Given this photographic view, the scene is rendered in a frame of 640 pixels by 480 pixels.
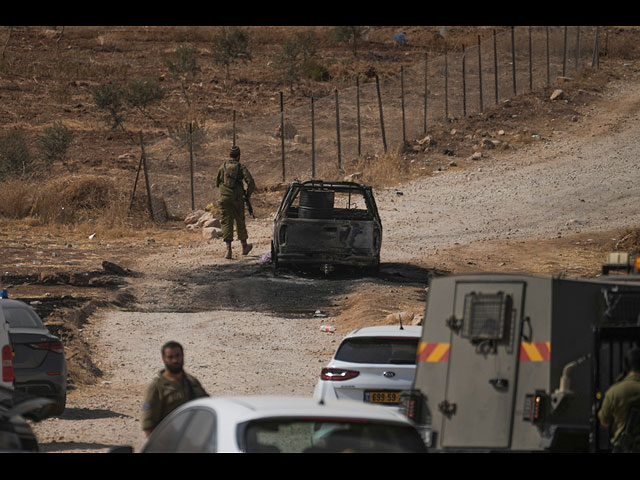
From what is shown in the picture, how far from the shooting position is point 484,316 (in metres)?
8.35

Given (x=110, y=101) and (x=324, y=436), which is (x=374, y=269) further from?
(x=110, y=101)

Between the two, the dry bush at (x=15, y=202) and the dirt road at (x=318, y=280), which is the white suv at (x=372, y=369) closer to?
the dirt road at (x=318, y=280)

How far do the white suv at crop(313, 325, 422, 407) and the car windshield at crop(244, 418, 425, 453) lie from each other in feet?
17.4

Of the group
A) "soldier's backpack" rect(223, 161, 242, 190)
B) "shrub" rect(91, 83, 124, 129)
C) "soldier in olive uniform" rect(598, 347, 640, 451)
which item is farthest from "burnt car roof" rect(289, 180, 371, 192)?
"shrub" rect(91, 83, 124, 129)

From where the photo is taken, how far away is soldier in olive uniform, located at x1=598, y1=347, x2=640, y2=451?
7676 mm

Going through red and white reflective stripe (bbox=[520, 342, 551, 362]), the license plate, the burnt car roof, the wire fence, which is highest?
the wire fence

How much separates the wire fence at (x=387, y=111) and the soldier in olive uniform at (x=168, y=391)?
2493 cm

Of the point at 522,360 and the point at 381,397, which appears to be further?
the point at 381,397

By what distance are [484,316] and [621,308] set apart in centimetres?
97

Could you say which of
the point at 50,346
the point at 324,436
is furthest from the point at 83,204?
the point at 324,436

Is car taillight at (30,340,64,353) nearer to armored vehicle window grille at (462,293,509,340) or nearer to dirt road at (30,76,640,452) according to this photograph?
dirt road at (30,76,640,452)

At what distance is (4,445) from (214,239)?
70.8 ft

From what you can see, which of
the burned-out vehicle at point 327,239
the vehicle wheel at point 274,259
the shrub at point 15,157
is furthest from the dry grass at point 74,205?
the burned-out vehicle at point 327,239
